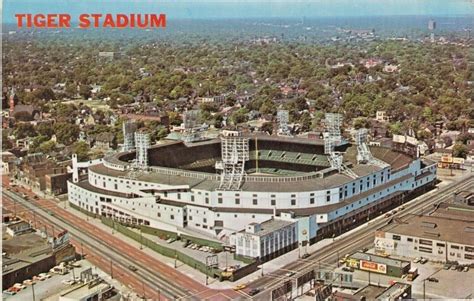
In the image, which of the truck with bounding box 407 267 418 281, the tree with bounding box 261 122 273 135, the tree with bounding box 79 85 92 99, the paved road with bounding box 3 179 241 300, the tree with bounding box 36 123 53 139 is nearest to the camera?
the paved road with bounding box 3 179 241 300

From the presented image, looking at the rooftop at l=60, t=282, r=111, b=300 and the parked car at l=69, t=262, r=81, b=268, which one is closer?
the rooftop at l=60, t=282, r=111, b=300

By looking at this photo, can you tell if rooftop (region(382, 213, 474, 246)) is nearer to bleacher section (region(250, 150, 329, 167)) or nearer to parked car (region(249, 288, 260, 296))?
parked car (region(249, 288, 260, 296))

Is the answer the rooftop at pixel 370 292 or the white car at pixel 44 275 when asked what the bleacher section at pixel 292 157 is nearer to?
the rooftop at pixel 370 292

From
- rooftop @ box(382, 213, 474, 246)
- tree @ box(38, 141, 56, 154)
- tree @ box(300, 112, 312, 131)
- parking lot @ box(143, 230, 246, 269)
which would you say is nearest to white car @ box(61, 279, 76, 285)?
parking lot @ box(143, 230, 246, 269)

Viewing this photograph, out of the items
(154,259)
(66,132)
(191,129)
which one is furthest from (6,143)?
(154,259)

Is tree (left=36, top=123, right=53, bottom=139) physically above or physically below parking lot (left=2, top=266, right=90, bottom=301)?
above

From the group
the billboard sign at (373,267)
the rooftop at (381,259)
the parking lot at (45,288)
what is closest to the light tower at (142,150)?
the parking lot at (45,288)

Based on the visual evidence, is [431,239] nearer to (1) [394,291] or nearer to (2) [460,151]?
(1) [394,291]
